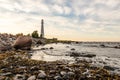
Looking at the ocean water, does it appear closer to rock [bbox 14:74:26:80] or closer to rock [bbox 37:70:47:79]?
rock [bbox 37:70:47:79]

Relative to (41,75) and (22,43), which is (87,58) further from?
(22,43)

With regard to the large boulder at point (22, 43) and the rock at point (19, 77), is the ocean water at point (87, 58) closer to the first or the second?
the large boulder at point (22, 43)

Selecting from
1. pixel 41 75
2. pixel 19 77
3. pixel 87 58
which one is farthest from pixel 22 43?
pixel 41 75

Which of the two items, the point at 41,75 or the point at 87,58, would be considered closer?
the point at 41,75

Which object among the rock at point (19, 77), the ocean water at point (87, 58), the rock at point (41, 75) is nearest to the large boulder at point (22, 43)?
the ocean water at point (87, 58)

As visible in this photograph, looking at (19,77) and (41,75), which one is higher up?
(41,75)

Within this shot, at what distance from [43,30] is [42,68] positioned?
5173 cm

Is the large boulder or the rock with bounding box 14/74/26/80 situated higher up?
Answer: the large boulder

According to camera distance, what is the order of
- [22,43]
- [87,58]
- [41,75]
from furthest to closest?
[22,43] → [87,58] → [41,75]

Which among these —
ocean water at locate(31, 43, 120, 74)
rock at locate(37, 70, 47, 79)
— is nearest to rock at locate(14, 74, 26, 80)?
rock at locate(37, 70, 47, 79)

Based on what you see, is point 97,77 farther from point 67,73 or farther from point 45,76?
point 45,76

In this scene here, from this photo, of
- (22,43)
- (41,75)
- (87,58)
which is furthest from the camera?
(22,43)

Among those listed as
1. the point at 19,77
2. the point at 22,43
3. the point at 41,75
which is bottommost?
the point at 19,77

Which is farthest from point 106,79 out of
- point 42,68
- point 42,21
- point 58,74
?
point 42,21
